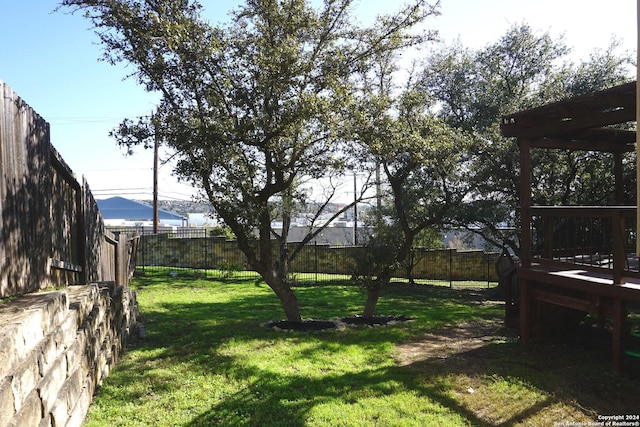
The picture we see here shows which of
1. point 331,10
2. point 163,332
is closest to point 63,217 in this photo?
point 163,332

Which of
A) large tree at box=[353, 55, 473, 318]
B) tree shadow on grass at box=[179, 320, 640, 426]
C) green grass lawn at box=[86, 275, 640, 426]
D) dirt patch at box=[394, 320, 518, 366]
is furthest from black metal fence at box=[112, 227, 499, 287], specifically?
tree shadow on grass at box=[179, 320, 640, 426]

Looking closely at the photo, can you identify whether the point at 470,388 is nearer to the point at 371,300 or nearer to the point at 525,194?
the point at 525,194

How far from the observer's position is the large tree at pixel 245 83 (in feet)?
20.4

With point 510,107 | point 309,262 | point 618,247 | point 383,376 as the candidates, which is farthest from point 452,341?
point 309,262

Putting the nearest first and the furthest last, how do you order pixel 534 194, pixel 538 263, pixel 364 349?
1. pixel 364 349
2. pixel 538 263
3. pixel 534 194

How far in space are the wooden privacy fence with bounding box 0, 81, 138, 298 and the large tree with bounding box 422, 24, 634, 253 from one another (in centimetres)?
852

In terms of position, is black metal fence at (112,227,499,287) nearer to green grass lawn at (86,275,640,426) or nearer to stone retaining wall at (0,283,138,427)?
green grass lawn at (86,275,640,426)

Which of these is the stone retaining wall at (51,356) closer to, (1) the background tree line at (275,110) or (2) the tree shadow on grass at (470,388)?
(2) the tree shadow on grass at (470,388)

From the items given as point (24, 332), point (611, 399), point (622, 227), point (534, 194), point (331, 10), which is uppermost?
point (331, 10)

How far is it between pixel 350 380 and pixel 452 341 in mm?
2576

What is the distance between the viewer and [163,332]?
719 centimetres

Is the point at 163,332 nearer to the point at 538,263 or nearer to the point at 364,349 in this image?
the point at 364,349

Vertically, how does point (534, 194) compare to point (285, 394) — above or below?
above

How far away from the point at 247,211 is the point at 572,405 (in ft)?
15.5
